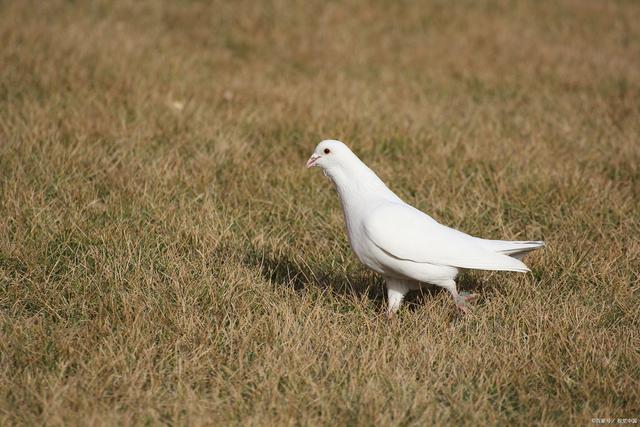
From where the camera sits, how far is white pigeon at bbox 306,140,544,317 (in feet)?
11.1

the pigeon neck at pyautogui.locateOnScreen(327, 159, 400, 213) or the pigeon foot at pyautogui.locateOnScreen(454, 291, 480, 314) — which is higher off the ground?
the pigeon neck at pyautogui.locateOnScreen(327, 159, 400, 213)

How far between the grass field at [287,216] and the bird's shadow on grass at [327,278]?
0.06 ft

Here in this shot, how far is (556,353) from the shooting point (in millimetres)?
3277

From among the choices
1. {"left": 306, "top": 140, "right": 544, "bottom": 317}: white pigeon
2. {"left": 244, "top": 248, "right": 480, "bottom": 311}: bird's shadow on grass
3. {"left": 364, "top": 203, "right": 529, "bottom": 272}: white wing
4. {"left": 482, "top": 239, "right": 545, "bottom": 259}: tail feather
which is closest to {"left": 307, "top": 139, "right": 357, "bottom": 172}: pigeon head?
{"left": 306, "top": 140, "right": 544, "bottom": 317}: white pigeon

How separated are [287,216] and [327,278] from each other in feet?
2.27

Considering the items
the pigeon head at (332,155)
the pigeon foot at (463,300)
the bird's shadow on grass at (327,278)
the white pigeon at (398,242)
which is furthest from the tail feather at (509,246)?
the pigeon head at (332,155)

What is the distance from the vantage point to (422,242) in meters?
3.40

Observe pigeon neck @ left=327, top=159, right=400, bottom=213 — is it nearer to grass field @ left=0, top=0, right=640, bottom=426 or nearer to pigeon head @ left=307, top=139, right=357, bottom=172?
pigeon head @ left=307, top=139, right=357, bottom=172

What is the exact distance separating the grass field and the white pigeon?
9.7 inches

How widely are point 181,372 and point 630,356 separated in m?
1.93

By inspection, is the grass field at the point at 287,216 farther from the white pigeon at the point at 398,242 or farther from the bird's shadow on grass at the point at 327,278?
the white pigeon at the point at 398,242

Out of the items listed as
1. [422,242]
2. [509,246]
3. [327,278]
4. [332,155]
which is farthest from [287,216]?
[509,246]

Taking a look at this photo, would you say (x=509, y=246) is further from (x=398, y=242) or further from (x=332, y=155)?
(x=332, y=155)

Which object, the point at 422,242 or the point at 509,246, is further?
the point at 509,246
